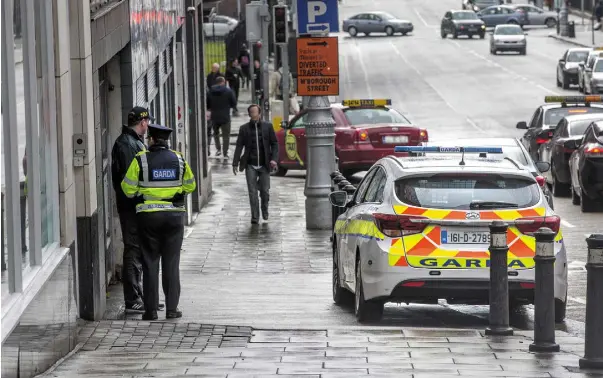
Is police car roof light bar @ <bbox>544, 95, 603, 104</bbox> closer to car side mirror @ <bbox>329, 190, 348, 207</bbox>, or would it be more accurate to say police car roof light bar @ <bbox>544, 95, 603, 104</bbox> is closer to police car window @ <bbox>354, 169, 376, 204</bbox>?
police car window @ <bbox>354, 169, 376, 204</bbox>

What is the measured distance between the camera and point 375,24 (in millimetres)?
85438

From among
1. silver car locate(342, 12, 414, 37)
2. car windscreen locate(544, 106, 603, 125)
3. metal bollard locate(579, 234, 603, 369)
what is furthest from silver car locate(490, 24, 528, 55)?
metal bollard locate(579, 234, 603, 369)

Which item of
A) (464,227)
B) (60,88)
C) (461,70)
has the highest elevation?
(60,88)

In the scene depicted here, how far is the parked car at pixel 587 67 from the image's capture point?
164ft

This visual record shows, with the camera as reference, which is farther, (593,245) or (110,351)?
(110,351)

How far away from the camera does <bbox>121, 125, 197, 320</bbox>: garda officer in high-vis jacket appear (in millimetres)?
12406

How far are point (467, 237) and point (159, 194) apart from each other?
2485 millimetres

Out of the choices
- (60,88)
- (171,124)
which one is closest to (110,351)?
(60,88)

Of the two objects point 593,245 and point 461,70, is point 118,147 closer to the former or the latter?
point 593,245

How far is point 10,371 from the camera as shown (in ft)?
25.7

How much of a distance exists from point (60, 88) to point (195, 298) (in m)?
4.30

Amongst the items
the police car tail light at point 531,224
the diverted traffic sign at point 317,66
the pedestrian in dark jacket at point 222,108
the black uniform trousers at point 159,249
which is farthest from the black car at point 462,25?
the police car tail light at point 531,224

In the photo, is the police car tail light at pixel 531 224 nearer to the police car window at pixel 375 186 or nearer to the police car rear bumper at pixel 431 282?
the police car rear bumper at pixel 431 282

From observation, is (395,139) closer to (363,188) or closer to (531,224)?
(363,188)
